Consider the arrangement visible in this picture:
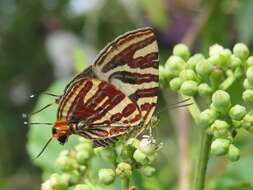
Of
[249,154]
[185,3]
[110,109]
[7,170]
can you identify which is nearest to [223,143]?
[110,109]

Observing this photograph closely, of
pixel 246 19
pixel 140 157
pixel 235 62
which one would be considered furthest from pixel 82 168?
pixel 246 19

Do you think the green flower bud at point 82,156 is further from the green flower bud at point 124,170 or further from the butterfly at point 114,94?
the green flower bud at point 124,170

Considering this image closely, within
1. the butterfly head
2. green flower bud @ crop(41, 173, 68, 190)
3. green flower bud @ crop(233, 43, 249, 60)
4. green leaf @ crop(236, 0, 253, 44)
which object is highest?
green leaf @ crop(236, 0, 253, 44)

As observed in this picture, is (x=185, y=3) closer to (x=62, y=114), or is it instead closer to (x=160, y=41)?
(x=160, y=41)

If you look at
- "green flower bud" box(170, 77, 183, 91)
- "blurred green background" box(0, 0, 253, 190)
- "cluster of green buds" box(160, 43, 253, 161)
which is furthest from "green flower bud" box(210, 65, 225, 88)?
"blurred green background" box(0, 0, 253, 190)

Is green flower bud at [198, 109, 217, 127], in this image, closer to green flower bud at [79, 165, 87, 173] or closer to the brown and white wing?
the brown and white wing

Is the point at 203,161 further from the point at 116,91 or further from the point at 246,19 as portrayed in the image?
the point at 246,19
